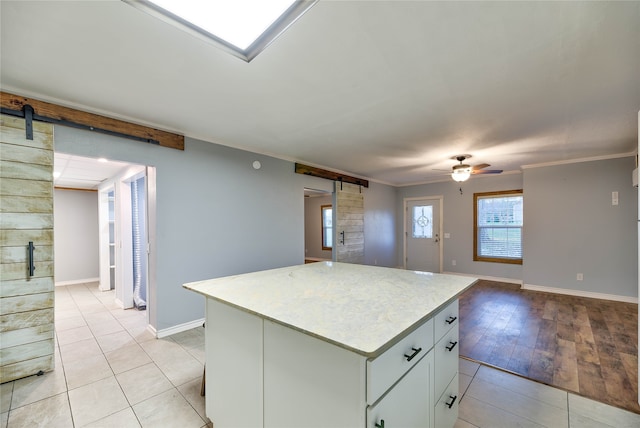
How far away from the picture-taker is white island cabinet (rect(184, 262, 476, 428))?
93 cm

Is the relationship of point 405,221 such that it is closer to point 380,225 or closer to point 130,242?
point 380,225

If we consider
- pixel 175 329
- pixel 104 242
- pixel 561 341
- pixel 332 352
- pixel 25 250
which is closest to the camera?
pixel 332 352

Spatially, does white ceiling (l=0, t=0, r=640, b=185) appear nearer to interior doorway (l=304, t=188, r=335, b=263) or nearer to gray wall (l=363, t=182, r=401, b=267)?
gray wall (l=363, t=182, r=401, b=267)

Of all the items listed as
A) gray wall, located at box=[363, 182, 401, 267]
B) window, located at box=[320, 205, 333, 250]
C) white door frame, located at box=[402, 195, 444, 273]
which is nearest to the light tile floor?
gray wall, located at box=[363, 182, 401, 267]

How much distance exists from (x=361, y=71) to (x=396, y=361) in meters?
1.85

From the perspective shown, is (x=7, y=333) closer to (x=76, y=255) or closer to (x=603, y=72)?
(x=76, y=255)

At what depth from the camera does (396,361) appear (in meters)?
1.04

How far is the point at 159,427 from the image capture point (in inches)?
66.6

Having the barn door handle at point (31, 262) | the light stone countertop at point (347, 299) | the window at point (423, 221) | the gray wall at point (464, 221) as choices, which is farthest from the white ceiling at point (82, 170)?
the gray wall at point (464, 221)

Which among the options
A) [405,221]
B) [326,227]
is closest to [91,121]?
[405,221]

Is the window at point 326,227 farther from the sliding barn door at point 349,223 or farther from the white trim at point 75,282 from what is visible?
the white trim at point 75,282

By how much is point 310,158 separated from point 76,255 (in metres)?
5.49

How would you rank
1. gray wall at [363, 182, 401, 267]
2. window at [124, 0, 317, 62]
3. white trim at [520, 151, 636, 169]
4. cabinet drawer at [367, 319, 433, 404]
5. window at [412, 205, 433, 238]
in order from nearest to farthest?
cabinet drawer at [367, 319, 433, 404]
window at [124, 0, 317, 62]
white trim at [520, 151, 636, 169]
gray wall at [363, 182, 401, 267]
window at [412, 205, 433, 238]

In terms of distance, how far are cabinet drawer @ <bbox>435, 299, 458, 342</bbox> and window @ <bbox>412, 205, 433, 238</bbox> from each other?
217 inches
